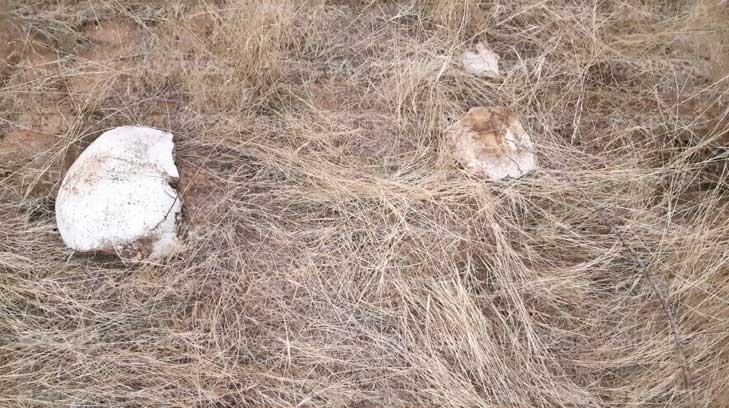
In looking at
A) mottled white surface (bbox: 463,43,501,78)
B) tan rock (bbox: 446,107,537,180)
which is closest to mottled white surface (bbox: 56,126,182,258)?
tan rock (bbox: 446,107,537,180)

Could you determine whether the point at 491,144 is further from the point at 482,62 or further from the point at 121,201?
the point at 121,201

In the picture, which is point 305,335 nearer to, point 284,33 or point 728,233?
point 284,33

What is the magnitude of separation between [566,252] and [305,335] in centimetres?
105

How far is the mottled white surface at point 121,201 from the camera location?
1856 millimetres

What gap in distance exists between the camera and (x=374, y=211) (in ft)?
6.72

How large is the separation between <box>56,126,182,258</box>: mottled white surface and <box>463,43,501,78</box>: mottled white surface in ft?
4.53

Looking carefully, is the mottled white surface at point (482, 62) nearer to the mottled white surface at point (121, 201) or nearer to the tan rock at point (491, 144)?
the tan rock at point (491, 144)

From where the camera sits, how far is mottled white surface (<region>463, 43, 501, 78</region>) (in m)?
2.40

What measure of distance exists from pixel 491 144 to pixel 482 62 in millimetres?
502

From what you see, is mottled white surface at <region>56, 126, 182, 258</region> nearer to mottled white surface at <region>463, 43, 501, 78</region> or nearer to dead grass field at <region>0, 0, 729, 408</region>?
dead grass field at <region>0, 0, 729, 408</region>

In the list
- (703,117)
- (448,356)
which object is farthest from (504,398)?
(703,117)

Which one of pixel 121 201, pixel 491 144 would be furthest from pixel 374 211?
pixel 121 201

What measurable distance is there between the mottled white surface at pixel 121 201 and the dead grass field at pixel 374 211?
0.10 meters

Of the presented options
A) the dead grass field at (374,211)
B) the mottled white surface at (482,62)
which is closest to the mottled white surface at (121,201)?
the dead grass field at (374,211)
